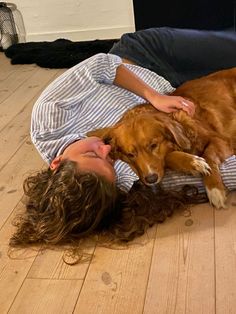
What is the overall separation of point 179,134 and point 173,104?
194mm

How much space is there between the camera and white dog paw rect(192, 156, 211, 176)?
183 centimetres

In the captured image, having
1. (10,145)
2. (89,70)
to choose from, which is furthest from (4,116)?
(89,70)

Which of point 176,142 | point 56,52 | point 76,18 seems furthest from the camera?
point 76,18

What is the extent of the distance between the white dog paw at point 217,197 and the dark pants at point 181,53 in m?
0.92

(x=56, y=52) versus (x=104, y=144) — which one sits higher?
(x=104, y=144)

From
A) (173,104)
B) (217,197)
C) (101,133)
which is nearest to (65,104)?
(101,133)

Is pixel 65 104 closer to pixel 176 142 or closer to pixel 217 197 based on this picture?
pixel 176 142

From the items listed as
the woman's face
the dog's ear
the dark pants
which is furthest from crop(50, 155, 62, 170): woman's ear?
the dark pants

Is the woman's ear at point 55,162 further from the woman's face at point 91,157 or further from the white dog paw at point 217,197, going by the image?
the white dog paw at point 217,197

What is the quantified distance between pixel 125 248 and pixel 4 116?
1.74m

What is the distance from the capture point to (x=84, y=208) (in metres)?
1.67

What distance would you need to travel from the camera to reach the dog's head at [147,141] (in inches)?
71.1

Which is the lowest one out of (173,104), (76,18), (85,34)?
(85,34)

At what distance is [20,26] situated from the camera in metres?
4.87
